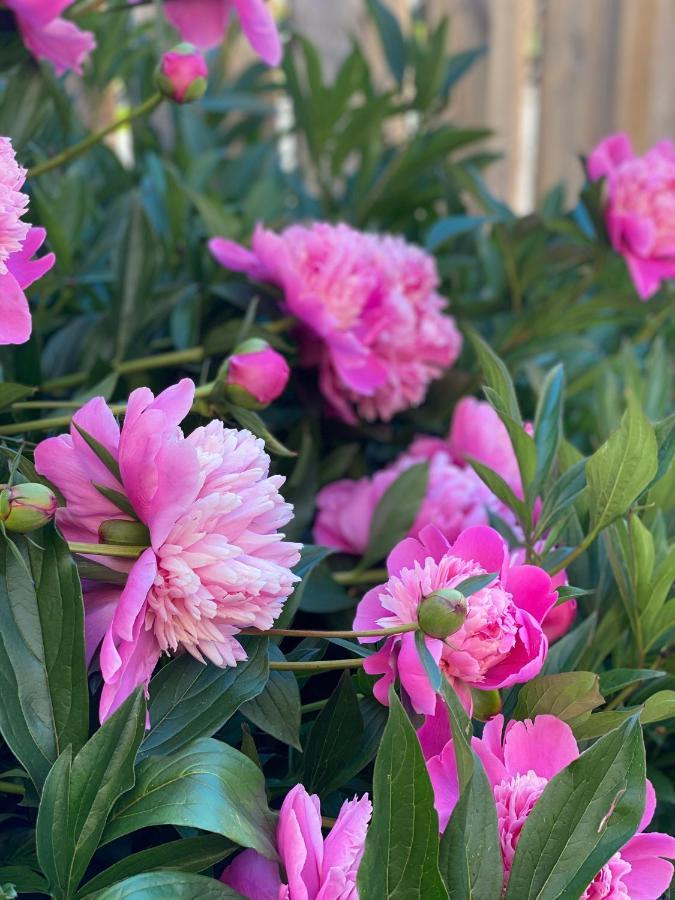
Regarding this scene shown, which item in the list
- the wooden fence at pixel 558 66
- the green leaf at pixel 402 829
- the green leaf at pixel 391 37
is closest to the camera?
the green leaf at pixel 402 829

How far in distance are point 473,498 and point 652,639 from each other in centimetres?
16

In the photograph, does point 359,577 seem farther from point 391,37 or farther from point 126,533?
point 391,37

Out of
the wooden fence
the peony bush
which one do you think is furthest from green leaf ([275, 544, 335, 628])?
the wooden fence

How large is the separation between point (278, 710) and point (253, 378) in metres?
0.14

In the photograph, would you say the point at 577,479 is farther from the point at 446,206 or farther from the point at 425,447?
the point at 446,206

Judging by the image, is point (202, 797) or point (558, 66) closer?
point (202, 797)

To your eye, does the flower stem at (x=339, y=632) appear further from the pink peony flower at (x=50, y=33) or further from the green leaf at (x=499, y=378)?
the pink peony flower at (x=50, y=33)

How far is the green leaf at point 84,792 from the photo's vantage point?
0.88ft

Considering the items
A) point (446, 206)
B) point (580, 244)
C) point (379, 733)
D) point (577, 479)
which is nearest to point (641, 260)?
point (580, 244)

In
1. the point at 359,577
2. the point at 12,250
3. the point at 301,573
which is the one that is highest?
the point at 12,250

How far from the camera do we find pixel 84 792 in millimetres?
274

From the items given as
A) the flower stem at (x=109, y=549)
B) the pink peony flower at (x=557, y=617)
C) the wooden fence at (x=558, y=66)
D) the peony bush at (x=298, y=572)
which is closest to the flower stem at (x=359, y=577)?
the peony bush at (x=298, y=572)

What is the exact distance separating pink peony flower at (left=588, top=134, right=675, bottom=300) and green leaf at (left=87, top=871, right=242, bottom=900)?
1.51 ft

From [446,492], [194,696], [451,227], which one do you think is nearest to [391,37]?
[451,227]
